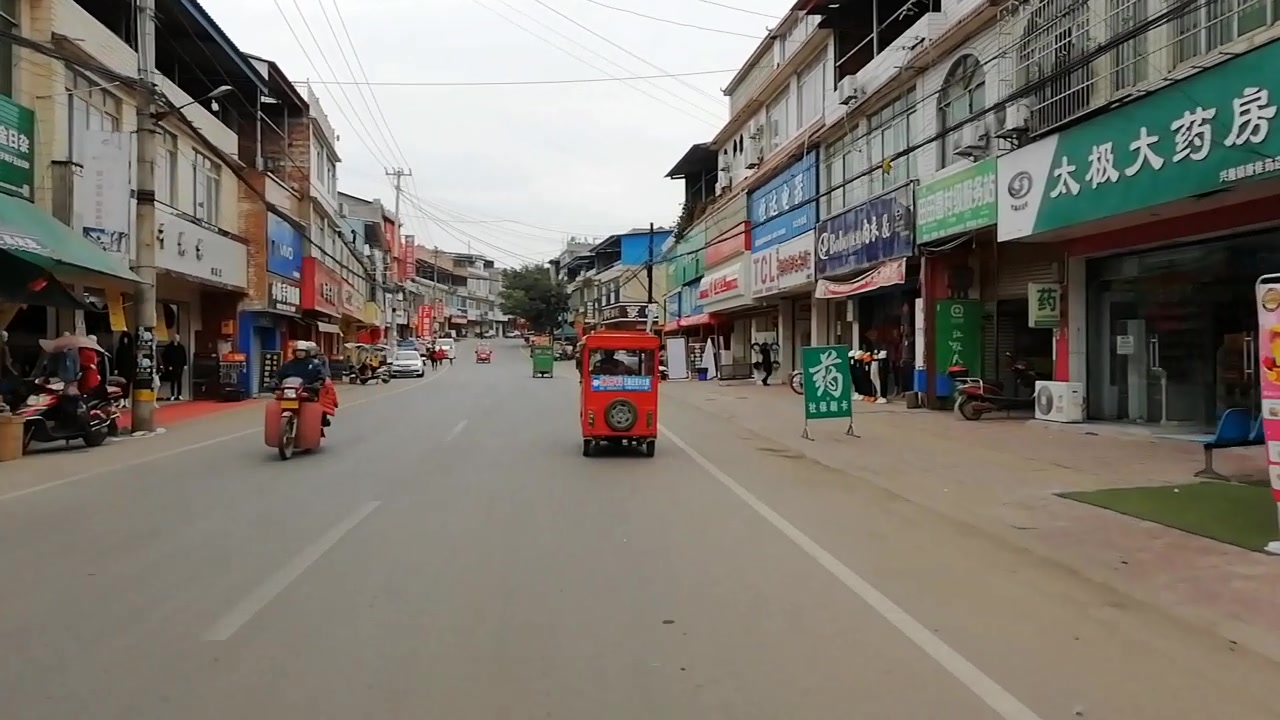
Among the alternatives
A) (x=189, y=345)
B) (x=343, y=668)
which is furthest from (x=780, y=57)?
(x=343, y=668)

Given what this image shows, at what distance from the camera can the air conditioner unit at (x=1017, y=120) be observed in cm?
1802

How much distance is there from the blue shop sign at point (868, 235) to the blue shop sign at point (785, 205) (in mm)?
1436

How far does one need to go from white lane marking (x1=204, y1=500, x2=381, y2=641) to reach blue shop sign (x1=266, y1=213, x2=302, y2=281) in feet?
86.3

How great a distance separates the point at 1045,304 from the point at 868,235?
777 centimetres

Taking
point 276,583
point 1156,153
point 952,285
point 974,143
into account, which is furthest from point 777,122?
point 276,583

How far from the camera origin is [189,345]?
→ 3095 centimetres

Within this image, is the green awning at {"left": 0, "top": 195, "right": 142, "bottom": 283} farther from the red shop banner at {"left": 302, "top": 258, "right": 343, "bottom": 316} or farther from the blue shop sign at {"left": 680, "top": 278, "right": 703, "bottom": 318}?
the blue shop sign at {"left": 680, "top": 278, "right": 703, "bottom": 318}

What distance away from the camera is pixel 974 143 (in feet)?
68.2

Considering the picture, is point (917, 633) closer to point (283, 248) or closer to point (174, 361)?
point (174, 361)

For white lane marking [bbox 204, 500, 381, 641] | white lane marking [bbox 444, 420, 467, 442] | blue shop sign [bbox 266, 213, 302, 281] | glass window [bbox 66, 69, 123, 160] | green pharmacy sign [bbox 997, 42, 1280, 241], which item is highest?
glass window [bbox 66, 69, 123, 160]

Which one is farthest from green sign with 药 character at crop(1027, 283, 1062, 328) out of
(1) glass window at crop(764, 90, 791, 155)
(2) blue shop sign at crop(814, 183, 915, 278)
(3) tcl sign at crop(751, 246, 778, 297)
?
(1) glass window at crop(764, 90, 791, 155)

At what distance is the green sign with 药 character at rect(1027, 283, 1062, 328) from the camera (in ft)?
61.0

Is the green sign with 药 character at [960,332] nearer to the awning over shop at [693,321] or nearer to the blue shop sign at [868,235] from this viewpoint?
the blue shop sign at [868,235]

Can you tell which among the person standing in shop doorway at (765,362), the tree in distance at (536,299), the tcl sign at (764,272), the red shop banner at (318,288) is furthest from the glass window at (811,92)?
the tree in distance at (536,299)
